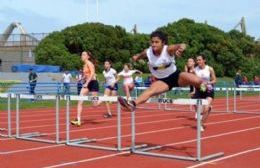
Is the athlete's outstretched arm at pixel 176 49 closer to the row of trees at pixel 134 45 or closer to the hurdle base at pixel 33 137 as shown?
the hurdle base at pixel 33 137

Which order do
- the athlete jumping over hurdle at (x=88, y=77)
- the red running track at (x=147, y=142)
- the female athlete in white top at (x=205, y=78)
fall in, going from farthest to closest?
A: 1. the athlete jumping over hurdle at (x=88, y=77)
2. the female athlete in white top at (x=205, y=78)
3. the red running track at (x=147, y=142)

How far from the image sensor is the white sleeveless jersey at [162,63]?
8852 mm

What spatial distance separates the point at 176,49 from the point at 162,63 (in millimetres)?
388

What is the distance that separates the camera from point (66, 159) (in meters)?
8.83

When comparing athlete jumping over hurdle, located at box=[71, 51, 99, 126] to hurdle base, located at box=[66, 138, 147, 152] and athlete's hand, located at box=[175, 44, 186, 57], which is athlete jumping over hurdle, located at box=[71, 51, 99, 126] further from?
athlete's hand, located at box=[175, 44, 186, 57]

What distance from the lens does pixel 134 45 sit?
165 feet

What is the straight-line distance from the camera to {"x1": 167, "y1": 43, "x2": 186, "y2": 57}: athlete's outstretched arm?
8441 millimetres

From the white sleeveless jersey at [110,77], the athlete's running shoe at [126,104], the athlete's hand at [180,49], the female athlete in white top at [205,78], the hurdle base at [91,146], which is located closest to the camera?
the athlete's hand at [180,49]

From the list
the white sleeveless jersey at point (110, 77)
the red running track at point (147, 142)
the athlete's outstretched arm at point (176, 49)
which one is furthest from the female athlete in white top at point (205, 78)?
the athlete's outstretched arm at point (176, 49)

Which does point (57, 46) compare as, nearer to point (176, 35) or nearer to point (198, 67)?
point (176, 35)

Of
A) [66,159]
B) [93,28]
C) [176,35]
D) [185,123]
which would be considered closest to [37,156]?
[66,159]

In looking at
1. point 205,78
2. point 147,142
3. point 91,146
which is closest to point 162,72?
point 91,146

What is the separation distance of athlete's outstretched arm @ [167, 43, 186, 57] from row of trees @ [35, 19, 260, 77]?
33.7 meters

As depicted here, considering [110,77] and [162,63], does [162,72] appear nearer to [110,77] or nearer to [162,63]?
[162,63]
